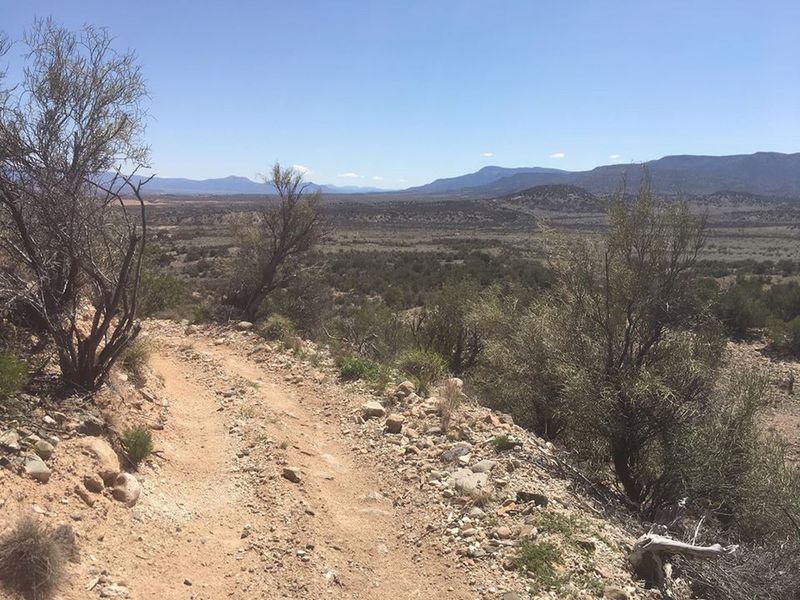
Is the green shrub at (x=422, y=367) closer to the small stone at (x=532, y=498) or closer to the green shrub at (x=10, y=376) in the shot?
the small stone at (x=532, y=498)

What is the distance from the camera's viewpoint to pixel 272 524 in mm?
5297

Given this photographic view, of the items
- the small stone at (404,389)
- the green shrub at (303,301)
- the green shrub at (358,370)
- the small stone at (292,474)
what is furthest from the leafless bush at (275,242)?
the small stone at (292,474)

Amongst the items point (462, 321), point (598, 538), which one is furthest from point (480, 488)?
point (462, 321)

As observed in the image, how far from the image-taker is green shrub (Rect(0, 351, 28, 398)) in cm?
503

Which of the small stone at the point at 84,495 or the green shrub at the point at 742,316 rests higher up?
the small stone at the point at 84,495

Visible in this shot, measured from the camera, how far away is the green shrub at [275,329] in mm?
12758

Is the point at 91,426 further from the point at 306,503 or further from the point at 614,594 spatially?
the point at 614,594

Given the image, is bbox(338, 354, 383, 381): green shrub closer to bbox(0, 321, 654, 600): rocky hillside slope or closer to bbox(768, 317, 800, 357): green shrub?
bbox(0, 321, 654, 600): rocky hillside slope

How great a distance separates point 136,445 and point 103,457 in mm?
469

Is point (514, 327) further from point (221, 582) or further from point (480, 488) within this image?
point (221, 582)

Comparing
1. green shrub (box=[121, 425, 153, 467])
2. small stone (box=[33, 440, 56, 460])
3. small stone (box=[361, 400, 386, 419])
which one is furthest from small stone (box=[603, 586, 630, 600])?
small stone (box=[33, 440, 56, 460])

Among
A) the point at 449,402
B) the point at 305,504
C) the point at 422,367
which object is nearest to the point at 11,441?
the point at 305,504

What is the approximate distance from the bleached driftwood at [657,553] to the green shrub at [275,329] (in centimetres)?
893

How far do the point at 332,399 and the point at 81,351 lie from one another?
156 inches
